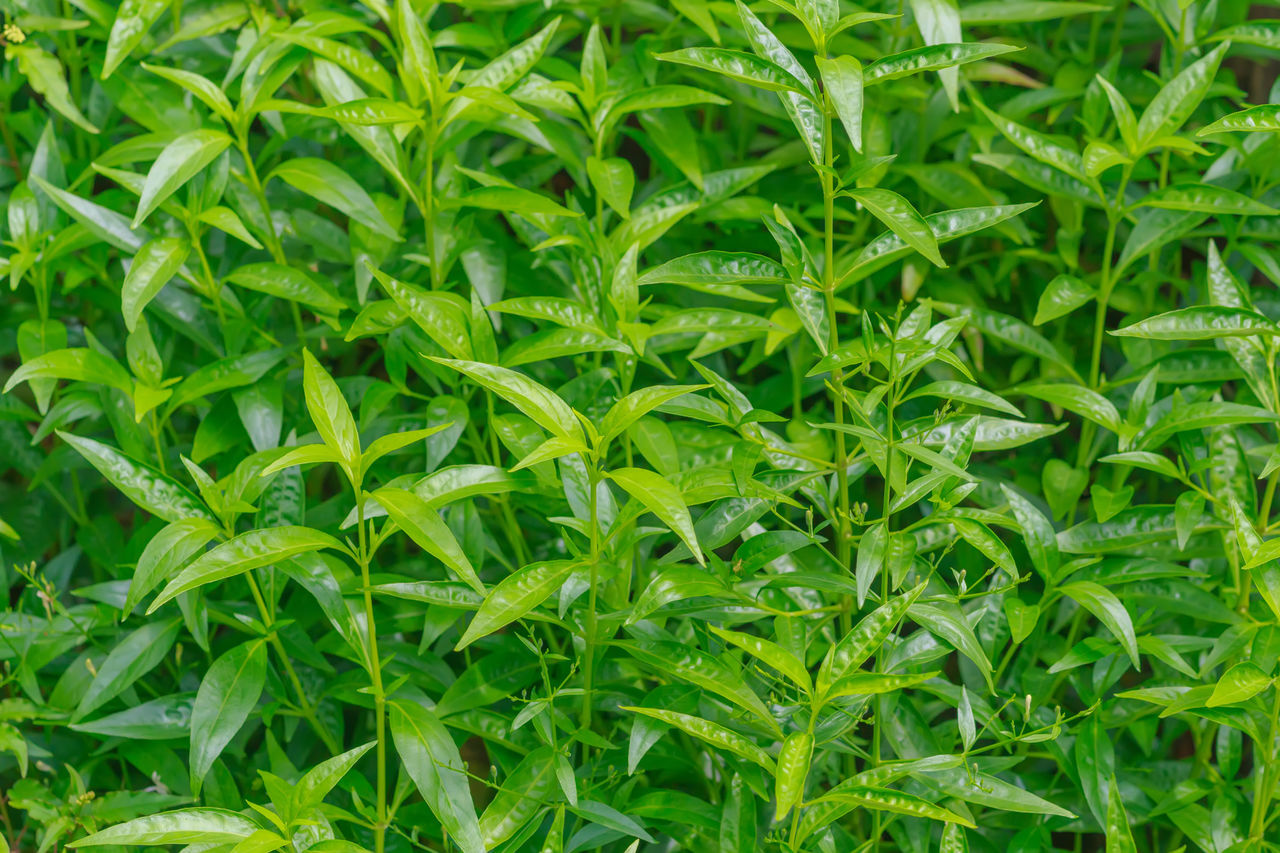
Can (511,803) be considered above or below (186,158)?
below

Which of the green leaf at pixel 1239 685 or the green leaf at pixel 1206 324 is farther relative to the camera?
the green leaf at pixel 1206 324

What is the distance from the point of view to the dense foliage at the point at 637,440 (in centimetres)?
101

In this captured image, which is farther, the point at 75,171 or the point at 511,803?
the point at 75,171

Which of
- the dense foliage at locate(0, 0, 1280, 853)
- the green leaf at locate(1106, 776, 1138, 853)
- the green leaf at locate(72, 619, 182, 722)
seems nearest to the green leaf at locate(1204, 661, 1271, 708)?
the dense foliage at locate(0, 0, 1280, 853)

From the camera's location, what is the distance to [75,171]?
147 cm

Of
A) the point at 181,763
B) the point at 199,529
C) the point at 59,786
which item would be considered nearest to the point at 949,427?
the point at 199,529

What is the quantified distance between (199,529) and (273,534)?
4.4 inches

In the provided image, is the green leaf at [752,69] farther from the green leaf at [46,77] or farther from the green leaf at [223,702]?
the green leaf at [46,77]

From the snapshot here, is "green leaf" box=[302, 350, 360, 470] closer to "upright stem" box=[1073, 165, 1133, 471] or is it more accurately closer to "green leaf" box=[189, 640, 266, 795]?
"green leaf" box=[189, 640, 266, 795]

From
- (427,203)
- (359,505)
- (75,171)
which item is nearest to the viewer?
(359,505)

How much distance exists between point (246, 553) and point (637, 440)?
396 mm

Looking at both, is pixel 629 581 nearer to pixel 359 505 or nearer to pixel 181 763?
pixel 359 505

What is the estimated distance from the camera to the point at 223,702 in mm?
1091

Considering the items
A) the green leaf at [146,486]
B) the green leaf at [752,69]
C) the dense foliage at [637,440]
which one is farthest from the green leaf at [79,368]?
the green leaf at [752,69]
